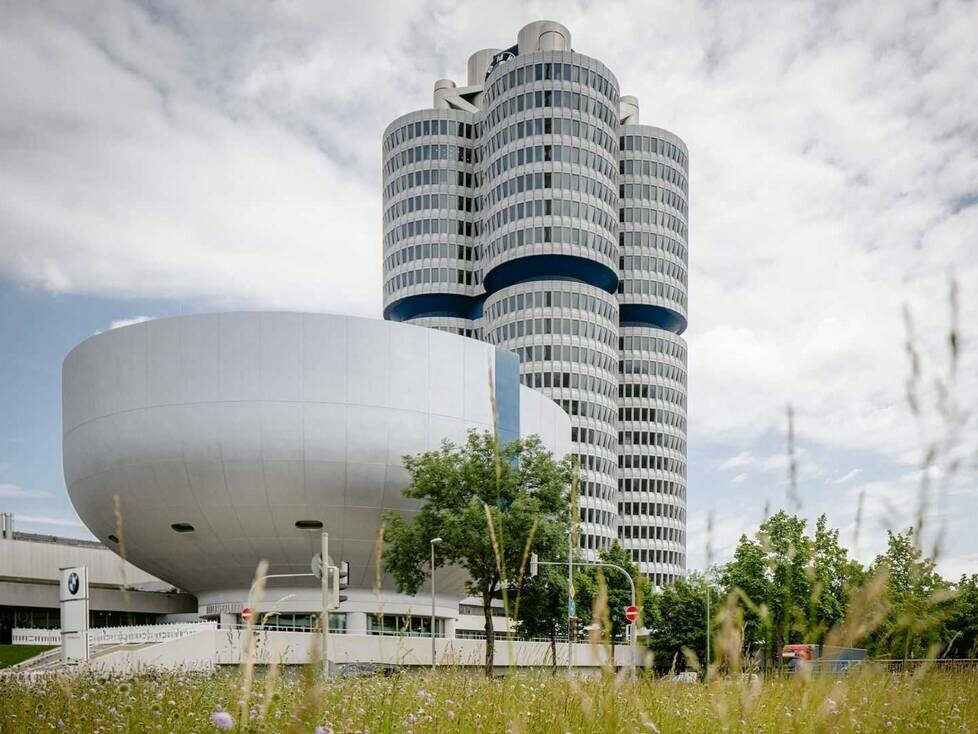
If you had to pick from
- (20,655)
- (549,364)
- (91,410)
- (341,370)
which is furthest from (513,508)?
(549,364)

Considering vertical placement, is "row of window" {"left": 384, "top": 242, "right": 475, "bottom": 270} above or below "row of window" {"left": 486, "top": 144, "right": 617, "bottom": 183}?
below

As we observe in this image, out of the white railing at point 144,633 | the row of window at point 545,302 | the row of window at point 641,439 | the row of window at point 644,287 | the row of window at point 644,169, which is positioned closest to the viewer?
the white railing at point 144,633

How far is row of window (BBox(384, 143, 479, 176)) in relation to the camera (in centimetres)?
11156

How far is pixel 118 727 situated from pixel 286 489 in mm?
44122

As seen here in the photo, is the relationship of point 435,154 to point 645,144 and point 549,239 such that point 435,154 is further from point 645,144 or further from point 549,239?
point 645,144

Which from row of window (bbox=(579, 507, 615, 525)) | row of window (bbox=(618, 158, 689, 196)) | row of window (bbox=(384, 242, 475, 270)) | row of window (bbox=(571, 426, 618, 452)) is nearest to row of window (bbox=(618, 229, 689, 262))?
row of window (bbox=(618, 158, 689, 196))

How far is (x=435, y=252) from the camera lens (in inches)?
4333

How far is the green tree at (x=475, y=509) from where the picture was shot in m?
36.1

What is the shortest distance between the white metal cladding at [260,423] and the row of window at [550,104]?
2396 inches

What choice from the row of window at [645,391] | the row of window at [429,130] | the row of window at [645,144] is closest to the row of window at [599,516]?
the row of window at [645,391]

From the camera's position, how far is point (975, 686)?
7250 mm

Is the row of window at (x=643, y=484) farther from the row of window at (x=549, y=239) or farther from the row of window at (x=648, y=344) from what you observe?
the row of window at (x=549, y=239)

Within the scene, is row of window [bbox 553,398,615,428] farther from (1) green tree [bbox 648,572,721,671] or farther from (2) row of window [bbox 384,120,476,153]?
(1) green tree [bbox 648,572,721,671]

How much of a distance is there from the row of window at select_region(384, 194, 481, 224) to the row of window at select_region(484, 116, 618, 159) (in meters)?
6.28
